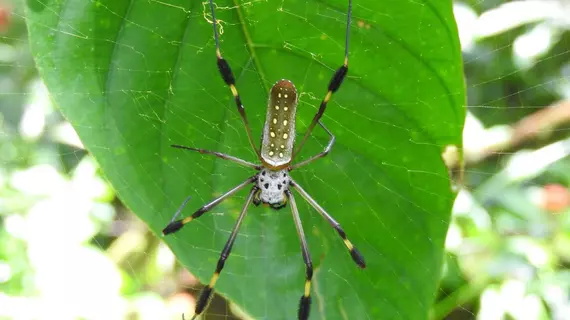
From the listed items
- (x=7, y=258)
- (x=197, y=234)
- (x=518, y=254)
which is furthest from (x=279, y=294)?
(x=7, y=258)

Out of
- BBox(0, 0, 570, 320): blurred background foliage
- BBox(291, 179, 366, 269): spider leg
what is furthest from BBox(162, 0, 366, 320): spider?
BBox(0, 0, 570, 320): blurred background foliage

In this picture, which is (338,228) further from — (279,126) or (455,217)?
(455,217)

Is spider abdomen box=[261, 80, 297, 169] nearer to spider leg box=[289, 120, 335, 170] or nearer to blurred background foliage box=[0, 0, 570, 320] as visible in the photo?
spider leg box=[289, 120, 335, 170]

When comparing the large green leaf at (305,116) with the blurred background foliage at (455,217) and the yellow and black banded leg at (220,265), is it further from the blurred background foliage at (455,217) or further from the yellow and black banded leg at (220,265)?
the blurred background foliage at (455,217)

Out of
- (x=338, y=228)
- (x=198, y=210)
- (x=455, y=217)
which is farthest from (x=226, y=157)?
(x=455, y=217)

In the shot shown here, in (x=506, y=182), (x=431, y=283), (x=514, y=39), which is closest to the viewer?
(x=431, y=283)

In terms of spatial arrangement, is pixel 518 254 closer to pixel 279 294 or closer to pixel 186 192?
pixel 279 294
